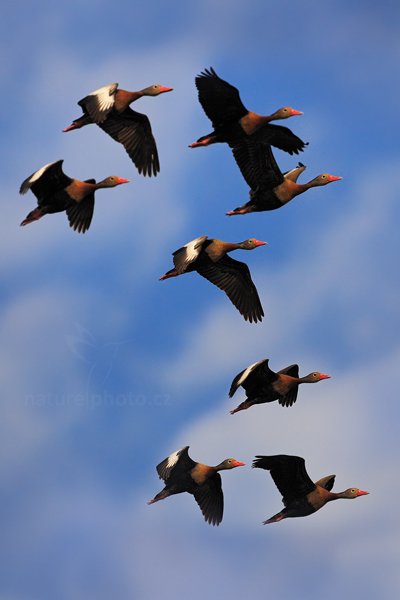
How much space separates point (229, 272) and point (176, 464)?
174 inches

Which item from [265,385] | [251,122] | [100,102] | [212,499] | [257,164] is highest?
[100,102]

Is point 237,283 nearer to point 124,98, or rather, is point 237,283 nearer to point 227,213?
point 227,213

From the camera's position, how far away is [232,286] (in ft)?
118

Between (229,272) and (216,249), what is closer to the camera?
(216,249)

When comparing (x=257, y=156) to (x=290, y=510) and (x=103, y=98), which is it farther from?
(x=290, y=510)

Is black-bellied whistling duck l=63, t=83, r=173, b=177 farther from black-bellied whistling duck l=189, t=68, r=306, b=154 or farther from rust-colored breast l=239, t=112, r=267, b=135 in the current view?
rust-colored breast l=239, t=112, r=267, b=135

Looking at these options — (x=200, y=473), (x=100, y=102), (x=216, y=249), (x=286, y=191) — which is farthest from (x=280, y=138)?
(x=200, y=473)

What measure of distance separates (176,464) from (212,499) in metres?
1.57

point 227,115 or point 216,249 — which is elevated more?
point 227,115

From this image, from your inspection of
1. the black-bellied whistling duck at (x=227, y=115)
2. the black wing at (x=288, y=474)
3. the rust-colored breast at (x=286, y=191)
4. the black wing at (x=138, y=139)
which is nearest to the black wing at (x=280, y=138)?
the black-bellied whistling duck at (x=227, y=115)

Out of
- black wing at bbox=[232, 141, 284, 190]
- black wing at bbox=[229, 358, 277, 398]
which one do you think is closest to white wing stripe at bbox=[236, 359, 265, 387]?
black wing at bbox=[229, 358, 277, 398]

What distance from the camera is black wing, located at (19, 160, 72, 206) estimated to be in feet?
108

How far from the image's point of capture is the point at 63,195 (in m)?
34.0

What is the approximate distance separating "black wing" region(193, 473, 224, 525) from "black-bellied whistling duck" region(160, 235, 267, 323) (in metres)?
3.68
